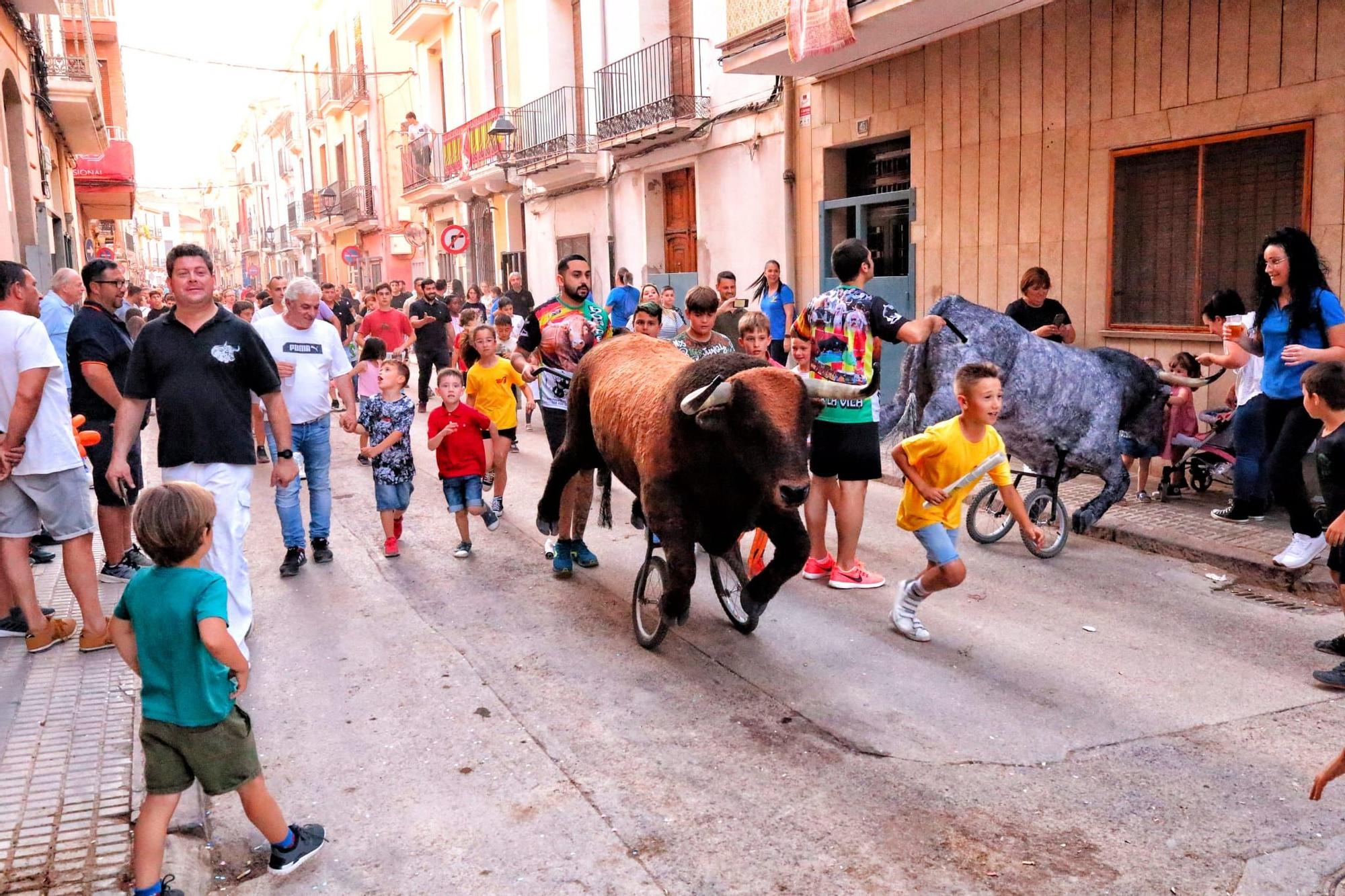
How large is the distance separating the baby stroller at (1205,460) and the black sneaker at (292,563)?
20.8 ft

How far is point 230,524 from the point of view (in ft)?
17.0

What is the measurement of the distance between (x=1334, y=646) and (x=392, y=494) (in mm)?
5494

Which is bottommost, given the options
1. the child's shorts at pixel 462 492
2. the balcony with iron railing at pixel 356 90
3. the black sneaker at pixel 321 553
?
the black sneaker at pixel 321 553

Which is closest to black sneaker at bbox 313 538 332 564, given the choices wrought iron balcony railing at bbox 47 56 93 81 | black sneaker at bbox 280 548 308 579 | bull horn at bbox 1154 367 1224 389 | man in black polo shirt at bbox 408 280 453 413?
black sneaker at bbox 280 548 308 579

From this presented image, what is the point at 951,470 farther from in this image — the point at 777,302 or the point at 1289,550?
the point at 777,302

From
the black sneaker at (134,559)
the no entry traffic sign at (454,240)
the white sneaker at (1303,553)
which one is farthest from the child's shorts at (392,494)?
the no entry traffic sign at (454,240)

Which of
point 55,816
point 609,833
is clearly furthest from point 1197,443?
point 55,816

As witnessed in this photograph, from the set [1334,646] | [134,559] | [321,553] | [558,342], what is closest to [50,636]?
[134,559]

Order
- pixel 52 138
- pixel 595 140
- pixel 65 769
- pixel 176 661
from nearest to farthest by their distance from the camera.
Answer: pixel 176 661 → pixel 65 769 → pixel 595 140 → pixel 52 138

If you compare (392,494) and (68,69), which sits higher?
(68,69)

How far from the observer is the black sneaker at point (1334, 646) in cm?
532

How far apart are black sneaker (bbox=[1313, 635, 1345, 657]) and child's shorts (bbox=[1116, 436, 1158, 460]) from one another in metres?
2.72

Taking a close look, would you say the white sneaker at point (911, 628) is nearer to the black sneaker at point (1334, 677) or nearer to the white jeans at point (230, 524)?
the black sneaker at point (1334, 677)

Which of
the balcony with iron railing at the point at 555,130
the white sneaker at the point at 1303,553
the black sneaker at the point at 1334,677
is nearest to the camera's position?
the black sneaker at the point at 1334,677
